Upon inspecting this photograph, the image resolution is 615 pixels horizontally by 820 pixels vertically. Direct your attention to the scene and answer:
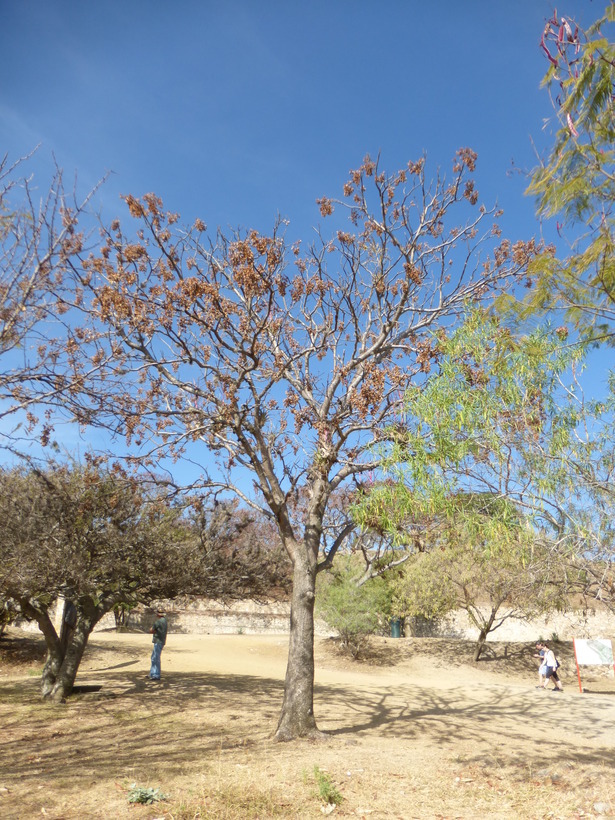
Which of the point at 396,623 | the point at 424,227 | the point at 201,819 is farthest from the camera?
the point at 396,623

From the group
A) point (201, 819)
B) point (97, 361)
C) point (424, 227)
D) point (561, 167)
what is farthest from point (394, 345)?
point (201, 819)

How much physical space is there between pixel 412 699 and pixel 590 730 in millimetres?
4425

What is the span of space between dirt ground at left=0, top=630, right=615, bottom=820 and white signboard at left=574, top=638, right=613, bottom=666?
1808mm

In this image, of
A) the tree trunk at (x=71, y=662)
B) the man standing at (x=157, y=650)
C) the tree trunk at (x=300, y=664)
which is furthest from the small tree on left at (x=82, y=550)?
the tree trunk at (x=300, y=664)

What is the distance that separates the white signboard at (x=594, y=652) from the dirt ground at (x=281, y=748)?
1808mm

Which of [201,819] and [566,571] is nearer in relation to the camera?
[201,819]

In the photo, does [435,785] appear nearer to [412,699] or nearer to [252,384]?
[252,384]

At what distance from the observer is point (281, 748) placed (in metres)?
8.63

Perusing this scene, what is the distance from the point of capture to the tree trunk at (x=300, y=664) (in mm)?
9188

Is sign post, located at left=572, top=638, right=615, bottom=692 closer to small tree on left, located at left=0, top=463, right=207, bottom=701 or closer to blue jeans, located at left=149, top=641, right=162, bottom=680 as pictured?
blue jeans, located at left=149, top=641, right=162, bottom=680

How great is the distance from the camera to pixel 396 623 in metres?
30.5

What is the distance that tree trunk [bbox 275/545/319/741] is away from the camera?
919 centimetres

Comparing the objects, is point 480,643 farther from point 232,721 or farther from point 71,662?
point 71,662

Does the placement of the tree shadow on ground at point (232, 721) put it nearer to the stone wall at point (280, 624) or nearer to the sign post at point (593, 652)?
→ the sign post at point (593, 652)
